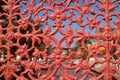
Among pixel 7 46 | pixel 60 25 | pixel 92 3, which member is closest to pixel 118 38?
pixel 92 3

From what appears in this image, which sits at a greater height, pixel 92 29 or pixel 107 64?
pixel 92 29

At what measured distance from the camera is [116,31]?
3248 millimetres

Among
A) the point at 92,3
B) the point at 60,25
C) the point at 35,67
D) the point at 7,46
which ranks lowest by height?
the point at 35,67

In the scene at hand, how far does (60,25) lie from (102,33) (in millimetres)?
587

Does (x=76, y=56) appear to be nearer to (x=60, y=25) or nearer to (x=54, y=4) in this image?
(x=60, y=25)

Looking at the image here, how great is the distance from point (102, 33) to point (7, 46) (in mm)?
1362

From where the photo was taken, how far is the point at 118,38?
3.21m

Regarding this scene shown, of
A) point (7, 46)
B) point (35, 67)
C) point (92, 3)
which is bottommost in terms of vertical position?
point (35, 67)

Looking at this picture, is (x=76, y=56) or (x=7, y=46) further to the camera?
(x=7, y=46)

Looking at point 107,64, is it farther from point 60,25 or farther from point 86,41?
point 60,25

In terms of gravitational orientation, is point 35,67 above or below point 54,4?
below

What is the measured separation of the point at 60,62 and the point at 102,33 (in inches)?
27.0

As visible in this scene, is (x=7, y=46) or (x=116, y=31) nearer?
(x=116, y=31)

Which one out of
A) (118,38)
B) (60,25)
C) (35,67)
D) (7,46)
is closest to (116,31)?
(118,38)
